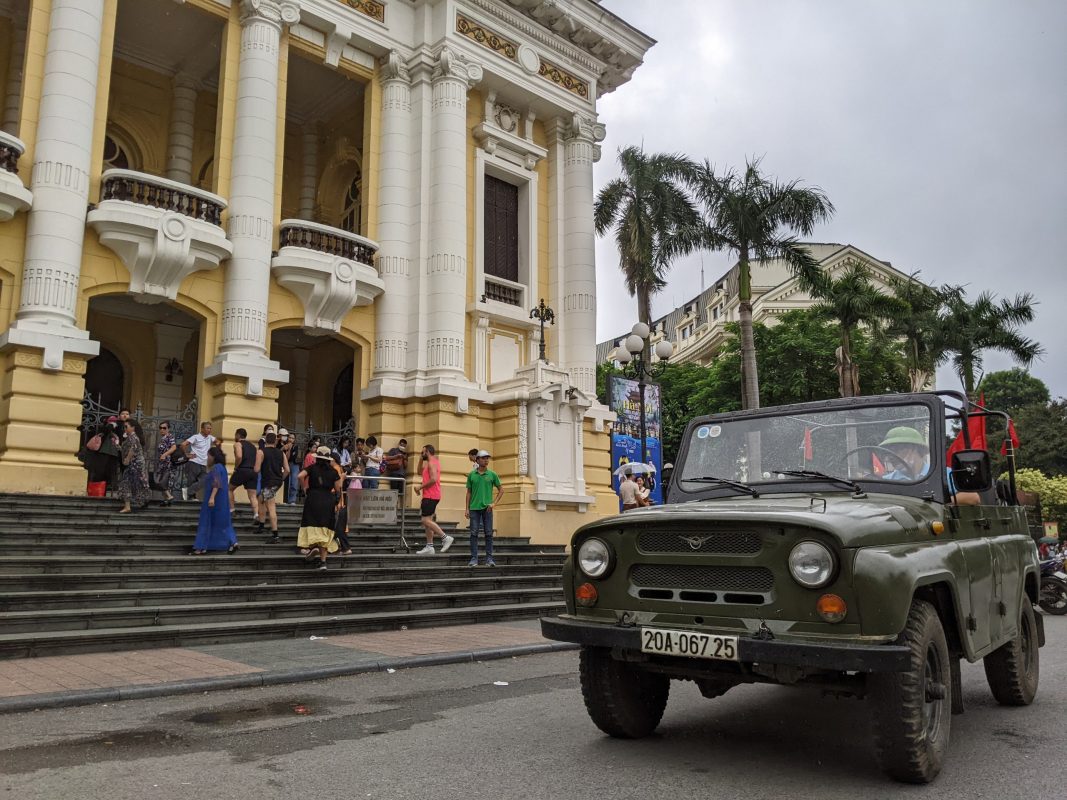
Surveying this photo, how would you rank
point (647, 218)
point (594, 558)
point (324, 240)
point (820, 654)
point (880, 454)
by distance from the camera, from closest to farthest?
point (820, 654), point (594, 558), point (880, 454), point (324, 240), point (647, 218)

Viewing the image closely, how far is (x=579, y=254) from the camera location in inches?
878

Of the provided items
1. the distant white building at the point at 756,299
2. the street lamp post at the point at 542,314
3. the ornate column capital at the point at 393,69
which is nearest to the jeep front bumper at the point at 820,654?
the street lamp post at the point at 542,314

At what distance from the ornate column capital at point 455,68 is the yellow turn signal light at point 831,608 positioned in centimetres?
1829

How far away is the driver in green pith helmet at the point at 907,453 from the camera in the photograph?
5.11m

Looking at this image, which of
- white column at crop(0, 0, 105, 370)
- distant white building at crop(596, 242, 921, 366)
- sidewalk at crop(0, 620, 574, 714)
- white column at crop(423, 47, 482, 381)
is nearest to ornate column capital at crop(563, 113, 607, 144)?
white column at crop(423, 47, 482, 381)

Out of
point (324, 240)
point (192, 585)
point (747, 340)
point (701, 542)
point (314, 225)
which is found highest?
point (314, 225)

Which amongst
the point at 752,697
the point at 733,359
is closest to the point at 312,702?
the point at 752,697

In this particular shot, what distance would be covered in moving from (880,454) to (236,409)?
1350 cm

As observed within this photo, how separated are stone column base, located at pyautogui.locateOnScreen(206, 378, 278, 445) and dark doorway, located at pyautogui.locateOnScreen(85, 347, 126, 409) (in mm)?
5277

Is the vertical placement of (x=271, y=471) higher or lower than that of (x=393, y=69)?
lower

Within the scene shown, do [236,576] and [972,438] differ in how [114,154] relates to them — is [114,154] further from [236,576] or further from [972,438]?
[972,438]

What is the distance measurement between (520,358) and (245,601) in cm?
1212

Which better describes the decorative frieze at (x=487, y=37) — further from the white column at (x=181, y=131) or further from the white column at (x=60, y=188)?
the white column at (x=60, y=188)

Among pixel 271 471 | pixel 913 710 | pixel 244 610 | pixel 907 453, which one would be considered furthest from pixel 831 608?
pixel 271 471
